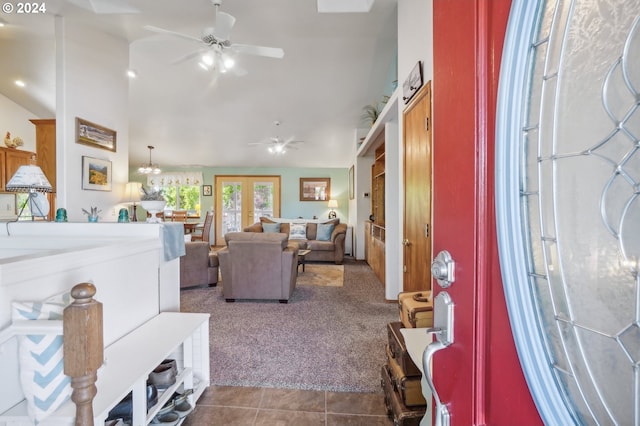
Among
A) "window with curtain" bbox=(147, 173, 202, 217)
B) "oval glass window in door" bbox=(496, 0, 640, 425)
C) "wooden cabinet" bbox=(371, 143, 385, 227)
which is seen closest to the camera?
"oval glass window in door" bbox=(496, 0, 640, 425)

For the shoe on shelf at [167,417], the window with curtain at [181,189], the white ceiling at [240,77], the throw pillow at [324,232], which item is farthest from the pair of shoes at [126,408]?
the window with curtain at [181,189]

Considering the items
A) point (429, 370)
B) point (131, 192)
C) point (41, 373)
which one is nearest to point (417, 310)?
point (429, 370)

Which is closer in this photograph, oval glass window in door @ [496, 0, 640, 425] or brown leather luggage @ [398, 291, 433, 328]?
oval glass window in door @ [496, 0, 640, 425]

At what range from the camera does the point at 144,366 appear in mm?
1333

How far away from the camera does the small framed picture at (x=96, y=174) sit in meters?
3.37

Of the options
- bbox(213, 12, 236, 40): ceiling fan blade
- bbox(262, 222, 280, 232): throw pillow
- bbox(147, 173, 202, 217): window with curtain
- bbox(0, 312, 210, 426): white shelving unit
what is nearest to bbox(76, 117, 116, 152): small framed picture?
bbox(213, 12, 236, 40): ceiling fan blade

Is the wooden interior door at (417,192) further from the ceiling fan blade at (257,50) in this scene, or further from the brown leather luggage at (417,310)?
the ceiling fan blade at (257,50)

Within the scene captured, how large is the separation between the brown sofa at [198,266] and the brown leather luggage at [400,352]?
3273 millimetres

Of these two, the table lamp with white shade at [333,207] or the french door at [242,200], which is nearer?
the table lamp with white shade at [333,207]

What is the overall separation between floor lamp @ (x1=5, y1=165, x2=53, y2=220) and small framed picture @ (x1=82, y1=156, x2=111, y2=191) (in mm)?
1127

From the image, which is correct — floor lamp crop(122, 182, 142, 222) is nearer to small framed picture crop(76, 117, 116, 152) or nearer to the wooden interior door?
small framed picture crop(76, 117, 116, 152)

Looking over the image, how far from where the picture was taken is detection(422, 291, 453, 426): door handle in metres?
0.50

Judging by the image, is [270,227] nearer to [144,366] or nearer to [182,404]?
[182,404]

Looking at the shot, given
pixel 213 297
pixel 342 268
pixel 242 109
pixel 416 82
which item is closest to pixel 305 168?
pixel 242 109
